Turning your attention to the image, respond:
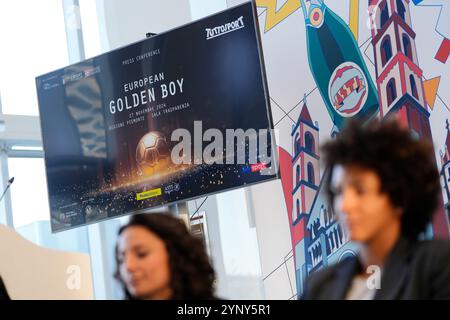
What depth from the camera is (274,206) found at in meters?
5.27

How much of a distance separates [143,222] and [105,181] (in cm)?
329

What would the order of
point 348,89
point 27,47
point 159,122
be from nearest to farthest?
point 348,89 → point 159,122 → point 27,47

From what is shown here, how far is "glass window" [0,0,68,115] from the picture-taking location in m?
6.62

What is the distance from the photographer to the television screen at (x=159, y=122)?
15.2 ft

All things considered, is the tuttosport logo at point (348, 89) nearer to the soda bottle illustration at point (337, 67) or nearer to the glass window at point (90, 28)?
the soda bottle illustration at point (337, 67)

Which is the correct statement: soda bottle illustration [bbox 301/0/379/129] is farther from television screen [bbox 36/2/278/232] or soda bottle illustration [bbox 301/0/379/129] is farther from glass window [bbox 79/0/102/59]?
glass window [bbox 79/0/102/59]

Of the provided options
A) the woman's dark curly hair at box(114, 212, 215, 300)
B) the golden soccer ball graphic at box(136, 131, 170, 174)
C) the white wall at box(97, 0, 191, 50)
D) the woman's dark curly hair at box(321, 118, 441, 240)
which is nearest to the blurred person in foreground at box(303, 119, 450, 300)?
the woman's dark curly hair at box(321, 118, 441, 240)

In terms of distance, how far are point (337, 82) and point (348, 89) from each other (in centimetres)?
9

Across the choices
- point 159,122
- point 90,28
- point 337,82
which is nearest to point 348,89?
point 337,82

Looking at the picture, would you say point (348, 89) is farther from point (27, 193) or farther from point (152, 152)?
point (27, 193)

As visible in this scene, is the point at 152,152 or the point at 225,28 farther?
the point at 152,152

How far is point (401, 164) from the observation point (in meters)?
1.37
